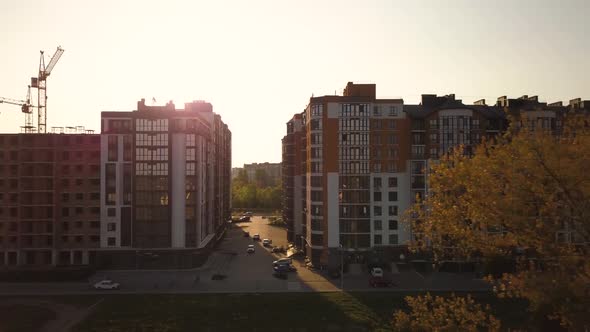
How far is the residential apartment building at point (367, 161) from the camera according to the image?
240 feet

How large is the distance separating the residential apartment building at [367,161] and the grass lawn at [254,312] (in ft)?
53.0

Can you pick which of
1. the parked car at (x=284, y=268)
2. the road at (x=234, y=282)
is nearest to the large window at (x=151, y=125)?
the road at (x=234, y=282)

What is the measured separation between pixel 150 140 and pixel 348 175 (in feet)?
114

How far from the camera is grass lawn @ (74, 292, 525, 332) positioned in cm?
4656

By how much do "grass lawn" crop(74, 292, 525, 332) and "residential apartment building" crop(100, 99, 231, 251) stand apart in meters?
16.2

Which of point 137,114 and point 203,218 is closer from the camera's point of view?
point 137,114

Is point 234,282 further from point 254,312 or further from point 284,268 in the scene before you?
point 254,312

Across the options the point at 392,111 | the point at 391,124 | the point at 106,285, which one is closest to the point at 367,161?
the point at 391,124

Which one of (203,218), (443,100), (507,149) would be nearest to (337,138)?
(443,100)

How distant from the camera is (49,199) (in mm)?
74625

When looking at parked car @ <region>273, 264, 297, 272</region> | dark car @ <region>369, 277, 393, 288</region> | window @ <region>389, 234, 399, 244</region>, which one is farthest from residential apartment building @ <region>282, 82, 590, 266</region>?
dark car @ <region>369, 277, 393, 288</region>

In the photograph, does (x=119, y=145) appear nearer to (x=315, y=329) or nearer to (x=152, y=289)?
(x=152, y=289)

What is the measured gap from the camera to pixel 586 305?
11.9 meters

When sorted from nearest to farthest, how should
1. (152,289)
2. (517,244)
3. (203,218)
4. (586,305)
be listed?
(586,305) < (517,244) < (152,289) < (203,218)
